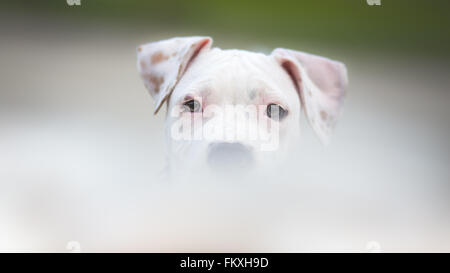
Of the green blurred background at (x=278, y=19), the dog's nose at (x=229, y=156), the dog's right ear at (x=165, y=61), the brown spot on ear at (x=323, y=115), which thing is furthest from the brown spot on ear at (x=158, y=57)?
the brown spot on ear at (x=323, y=115)

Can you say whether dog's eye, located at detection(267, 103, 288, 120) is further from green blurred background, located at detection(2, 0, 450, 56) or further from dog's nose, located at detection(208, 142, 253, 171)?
green blurred background, located at detection(2, 0, 450, 56)

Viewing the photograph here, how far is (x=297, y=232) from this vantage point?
137cm

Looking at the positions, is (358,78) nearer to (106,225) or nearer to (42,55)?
(106,225)

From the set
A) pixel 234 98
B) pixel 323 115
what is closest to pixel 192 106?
pixel 234 98

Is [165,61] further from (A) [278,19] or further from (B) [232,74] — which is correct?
(A) [278,19]

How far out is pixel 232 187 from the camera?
1264mm

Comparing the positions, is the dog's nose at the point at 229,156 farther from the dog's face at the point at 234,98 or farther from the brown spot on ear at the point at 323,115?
the brown spot on ear at the point at 323,115

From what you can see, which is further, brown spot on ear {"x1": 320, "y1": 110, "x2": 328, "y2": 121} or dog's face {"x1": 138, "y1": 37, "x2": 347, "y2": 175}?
brown spot on ear {"x1": 320, "y1": 110, "x2": 328, "y2": 121}

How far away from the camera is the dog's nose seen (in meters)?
1.19

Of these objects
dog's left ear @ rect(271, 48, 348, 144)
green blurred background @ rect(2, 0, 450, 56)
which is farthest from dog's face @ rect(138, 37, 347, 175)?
green blurred background @ rect(2, 0, 450, 56)

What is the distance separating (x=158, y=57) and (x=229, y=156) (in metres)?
0.42

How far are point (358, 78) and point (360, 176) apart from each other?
349 millimetres

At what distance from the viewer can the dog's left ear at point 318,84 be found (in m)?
1.35

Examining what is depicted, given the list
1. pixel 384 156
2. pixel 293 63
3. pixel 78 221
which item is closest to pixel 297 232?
pixel 384 156
